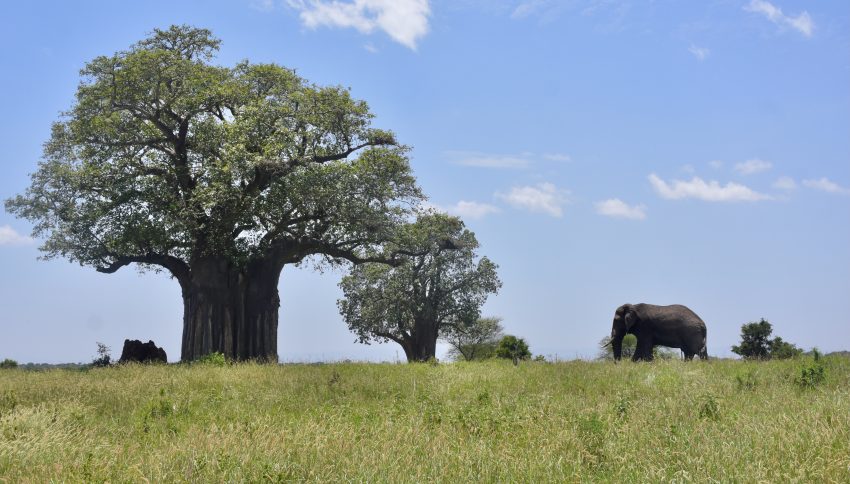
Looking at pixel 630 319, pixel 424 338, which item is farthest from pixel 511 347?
pixel 630 319

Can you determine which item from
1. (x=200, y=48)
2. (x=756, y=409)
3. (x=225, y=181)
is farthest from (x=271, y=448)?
(x=200, y=48)

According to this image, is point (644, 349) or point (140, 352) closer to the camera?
point (644, 349)

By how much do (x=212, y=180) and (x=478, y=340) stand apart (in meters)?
34.7

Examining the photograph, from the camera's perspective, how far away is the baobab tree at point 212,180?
29062 mm

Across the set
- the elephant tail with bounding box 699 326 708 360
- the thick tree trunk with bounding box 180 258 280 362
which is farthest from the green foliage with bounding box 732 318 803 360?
the thick tree trunk with bounding box 180 258 280 362

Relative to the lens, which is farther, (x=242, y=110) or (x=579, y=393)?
(x=242, y=110)

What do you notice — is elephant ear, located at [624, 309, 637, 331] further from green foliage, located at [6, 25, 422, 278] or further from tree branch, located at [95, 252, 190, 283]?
tree branch, located at [95, 252, 190, 283]

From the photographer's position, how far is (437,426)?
469 inches

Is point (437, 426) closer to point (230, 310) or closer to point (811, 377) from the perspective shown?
point (811, 377)

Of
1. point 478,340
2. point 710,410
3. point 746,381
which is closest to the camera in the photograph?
A: point 710,410

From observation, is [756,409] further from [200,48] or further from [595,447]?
[200,48]

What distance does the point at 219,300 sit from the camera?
30.6 metres

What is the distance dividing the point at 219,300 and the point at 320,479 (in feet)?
78.3

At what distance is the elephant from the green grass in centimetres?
964
